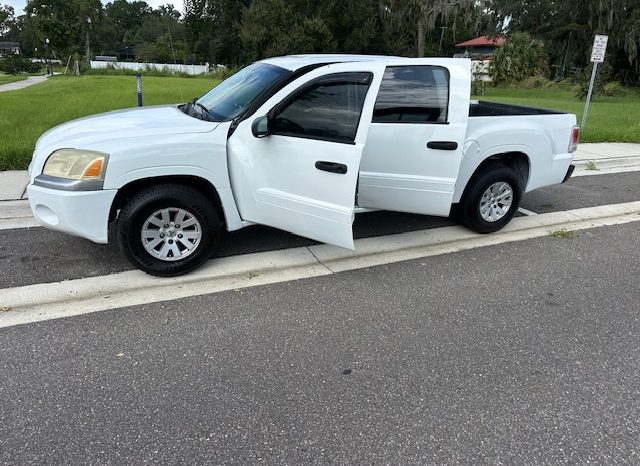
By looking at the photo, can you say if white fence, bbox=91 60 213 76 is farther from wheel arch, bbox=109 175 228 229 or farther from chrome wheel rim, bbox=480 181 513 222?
wheel arch, bbox=109 175 228 229

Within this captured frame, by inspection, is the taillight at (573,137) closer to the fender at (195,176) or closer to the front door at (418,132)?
the front door at (418,132)

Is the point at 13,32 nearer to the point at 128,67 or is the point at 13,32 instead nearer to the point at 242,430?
the point at 128,67

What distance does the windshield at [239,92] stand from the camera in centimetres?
438

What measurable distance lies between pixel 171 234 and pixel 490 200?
11.3ft

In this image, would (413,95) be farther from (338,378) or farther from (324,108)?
(338,378)

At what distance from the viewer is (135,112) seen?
15.5 ft

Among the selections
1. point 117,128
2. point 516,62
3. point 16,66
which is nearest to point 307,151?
point 117,128

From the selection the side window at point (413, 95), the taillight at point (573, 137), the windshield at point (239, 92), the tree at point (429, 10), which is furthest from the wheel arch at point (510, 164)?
the tree at point (429, 10)

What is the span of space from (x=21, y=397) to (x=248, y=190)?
2204 mm

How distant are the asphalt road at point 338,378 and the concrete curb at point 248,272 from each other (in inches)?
6.8

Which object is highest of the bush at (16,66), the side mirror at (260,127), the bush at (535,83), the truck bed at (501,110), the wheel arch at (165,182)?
the bush at (535,83)

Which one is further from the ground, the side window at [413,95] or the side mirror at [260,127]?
the side window at [413,95]

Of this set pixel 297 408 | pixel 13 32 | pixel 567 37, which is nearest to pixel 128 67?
pixel 567 37

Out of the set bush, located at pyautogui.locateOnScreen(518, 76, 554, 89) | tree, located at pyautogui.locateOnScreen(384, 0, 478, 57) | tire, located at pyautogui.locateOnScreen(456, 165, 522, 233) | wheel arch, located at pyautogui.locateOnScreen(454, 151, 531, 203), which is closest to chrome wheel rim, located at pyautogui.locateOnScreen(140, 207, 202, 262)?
wheel arch, located at pyautogui.locateOnScreen(454, 151, 531, 203)
